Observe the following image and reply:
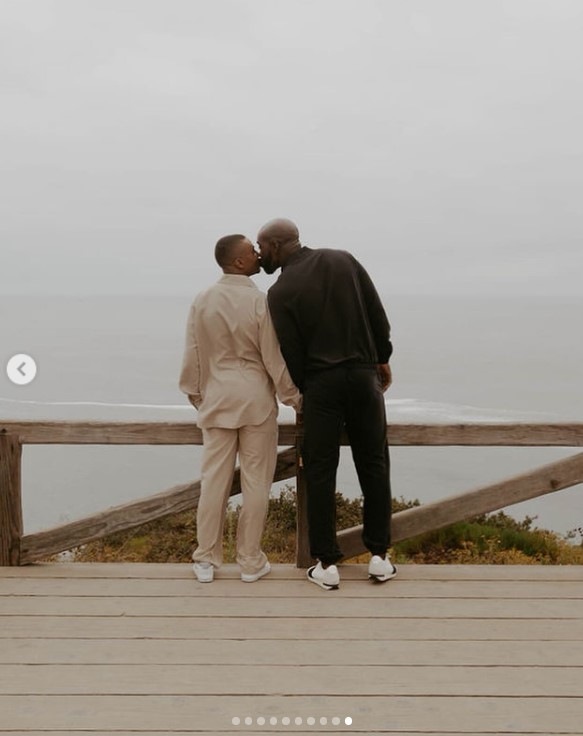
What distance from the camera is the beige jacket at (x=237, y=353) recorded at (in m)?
3.78

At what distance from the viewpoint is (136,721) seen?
8.04 ft

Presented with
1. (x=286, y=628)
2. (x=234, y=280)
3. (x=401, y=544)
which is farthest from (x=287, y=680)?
(x=401, y=544)

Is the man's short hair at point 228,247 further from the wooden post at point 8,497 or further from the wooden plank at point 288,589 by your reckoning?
the wooden plank at point 288,589

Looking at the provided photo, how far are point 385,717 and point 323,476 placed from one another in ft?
4.79

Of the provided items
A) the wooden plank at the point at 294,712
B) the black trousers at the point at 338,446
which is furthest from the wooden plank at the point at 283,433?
the wooden plank at the point at 294,712

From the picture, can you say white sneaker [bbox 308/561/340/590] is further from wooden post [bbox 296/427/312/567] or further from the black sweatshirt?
the black sweatshirt

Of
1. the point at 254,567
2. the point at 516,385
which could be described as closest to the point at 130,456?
the point at 254,567

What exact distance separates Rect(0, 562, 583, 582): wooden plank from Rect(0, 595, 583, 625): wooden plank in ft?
1.05

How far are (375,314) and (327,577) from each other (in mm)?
1392

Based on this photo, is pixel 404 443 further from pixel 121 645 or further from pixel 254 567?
pixel 121 645

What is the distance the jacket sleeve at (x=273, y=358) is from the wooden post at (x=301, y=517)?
0.91 feet

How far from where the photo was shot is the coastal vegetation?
8.12 metres

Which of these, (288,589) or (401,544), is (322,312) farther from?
(401,544)

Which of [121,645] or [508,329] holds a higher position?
[121,645]
